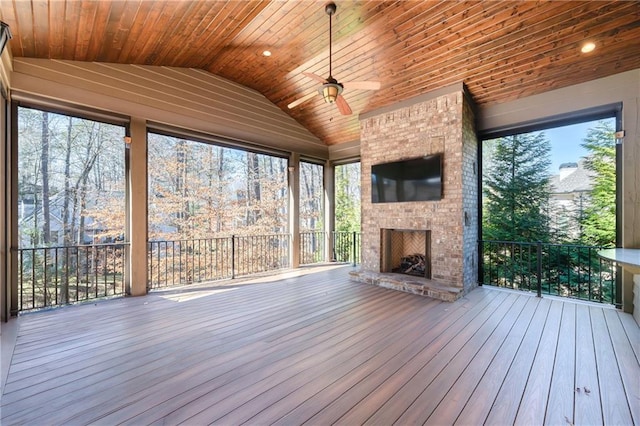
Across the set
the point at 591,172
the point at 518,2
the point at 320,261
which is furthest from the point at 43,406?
the point at 591,172

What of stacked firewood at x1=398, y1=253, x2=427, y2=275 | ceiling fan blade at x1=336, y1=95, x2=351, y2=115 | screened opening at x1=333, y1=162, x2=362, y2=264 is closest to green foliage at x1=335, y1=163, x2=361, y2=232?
screened opening at x1=333, y1=162, x2=362, y2=264

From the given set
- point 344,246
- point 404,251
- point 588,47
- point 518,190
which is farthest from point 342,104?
point 344,246

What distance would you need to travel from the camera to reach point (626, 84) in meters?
3.73

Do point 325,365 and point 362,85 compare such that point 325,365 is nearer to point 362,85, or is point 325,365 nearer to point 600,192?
point 362,85

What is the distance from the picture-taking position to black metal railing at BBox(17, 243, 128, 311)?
3801 millimetres

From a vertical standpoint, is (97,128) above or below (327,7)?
below

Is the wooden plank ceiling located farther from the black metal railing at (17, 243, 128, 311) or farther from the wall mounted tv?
the black metal railing at (17, 243, 128, 311)

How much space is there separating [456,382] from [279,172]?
719cm

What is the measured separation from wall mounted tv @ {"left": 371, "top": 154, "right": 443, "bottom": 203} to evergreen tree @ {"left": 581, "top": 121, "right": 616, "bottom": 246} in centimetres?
267

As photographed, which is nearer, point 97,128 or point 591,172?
point 97,128

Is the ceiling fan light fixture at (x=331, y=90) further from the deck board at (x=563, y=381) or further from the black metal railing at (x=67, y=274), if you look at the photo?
the black metal railing at (x=67, y=274)

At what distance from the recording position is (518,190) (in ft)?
19.5

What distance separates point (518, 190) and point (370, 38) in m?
4.61

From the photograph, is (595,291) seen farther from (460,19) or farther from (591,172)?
(460,19)
